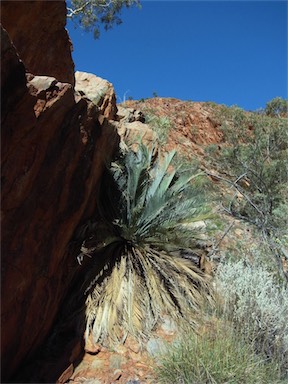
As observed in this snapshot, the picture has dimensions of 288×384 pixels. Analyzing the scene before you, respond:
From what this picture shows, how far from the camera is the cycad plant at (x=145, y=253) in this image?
4.64 m

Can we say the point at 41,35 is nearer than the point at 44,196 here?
No

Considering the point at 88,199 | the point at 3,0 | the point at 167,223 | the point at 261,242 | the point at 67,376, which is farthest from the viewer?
the point at 261,242

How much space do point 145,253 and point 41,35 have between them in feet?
9.21

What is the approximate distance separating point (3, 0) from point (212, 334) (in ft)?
12.4

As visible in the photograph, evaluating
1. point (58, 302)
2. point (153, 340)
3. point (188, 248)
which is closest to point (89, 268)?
point (58, 302)

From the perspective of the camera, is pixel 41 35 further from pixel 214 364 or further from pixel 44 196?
pixel 214 364

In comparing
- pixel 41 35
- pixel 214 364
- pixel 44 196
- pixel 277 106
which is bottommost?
pixel 214 364

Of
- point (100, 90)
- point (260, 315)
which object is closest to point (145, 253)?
point (260, 315)

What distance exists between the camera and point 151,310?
4785 mm

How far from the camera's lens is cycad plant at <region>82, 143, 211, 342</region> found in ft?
15.2

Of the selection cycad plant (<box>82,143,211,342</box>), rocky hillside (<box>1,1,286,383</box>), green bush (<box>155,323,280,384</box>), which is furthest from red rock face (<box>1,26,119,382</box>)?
green bush (<box>155,323,280,384</box>)

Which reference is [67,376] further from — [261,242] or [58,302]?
[261,242]

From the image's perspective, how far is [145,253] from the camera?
5.29 meters

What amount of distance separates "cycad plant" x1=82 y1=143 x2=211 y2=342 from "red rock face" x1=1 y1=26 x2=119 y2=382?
1.93 ft
